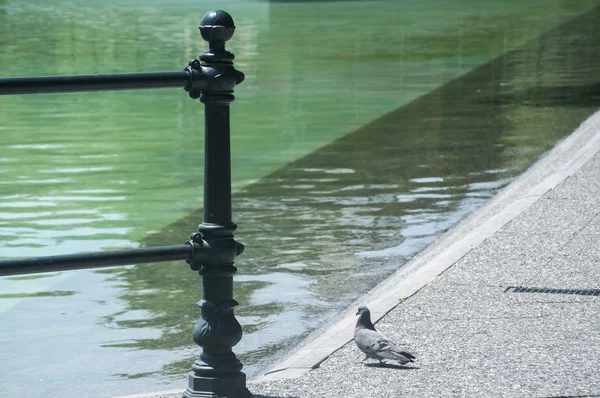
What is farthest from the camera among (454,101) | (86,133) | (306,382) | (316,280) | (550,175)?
(454,101)

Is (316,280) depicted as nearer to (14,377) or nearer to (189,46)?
(14,377)

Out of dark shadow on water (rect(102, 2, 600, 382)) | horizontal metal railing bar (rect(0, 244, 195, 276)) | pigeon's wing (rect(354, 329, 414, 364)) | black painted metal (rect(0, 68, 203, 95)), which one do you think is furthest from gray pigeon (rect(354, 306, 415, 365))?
black painted metal (rect(0, 68, 203, 95))

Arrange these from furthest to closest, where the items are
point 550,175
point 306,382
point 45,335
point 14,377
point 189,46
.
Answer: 1. point 189,46
2. point 550,175
3. point 45,335
4. point 14,377
5. point 306,382

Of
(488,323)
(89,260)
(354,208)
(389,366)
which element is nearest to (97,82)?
(89,260)

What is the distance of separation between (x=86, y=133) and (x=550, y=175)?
766 centimetres

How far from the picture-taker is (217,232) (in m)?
4.34

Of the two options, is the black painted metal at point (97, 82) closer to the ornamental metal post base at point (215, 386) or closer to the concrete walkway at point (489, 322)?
the ornamental metal post base at point (215, 386)

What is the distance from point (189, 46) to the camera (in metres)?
30.2

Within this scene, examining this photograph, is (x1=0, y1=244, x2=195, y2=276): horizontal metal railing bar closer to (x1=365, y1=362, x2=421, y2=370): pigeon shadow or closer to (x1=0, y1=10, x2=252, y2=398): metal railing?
(x1=0, y1=10, x2=252, y2=398): metal railing

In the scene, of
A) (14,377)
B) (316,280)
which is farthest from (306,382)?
(316,280)

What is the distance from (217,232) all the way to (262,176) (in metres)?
8.47

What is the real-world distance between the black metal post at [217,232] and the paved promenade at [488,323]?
37 centimetres

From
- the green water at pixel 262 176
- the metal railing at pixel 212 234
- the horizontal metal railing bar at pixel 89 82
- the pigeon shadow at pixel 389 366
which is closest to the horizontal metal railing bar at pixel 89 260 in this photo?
the metal railing at pixel 212 234

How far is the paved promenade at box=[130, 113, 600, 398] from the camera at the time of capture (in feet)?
15.6
